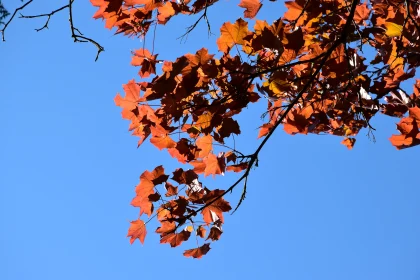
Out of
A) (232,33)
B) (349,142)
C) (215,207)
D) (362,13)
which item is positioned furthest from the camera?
(349,142)

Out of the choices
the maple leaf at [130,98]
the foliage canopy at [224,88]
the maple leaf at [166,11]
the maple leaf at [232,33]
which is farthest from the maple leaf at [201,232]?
the maple leaf at [166,11]

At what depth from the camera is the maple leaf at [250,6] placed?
206cm

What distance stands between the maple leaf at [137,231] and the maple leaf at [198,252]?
27cm

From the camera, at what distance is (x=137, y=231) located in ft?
Result: 7.29

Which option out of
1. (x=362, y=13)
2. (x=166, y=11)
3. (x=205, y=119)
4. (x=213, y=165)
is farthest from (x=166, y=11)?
(x=362, y=13)

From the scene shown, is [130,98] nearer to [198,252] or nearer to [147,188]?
[147,188]

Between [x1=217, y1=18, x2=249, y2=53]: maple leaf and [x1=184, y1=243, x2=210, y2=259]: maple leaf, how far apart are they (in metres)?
1.05

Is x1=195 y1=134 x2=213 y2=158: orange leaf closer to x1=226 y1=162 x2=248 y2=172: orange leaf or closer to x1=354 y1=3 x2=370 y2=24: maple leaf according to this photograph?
x1=226 y1=162 x2=248 y2=172: orange leaf

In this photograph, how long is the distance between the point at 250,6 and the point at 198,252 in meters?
1.28

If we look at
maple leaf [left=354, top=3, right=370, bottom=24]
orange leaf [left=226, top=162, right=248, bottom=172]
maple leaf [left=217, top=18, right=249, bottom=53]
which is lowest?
orange leaf [left=226, top=162, right=248, bottom=172]

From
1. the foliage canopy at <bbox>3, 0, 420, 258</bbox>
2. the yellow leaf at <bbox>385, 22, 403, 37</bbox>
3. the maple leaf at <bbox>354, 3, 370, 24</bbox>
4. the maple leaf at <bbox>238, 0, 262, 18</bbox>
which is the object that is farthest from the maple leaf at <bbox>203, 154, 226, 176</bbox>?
the maple leaf at <bbox>354, 3, 370, 24</bbox>

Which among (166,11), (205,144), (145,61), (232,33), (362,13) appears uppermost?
(362,13)

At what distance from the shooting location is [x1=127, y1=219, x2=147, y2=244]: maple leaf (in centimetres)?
222

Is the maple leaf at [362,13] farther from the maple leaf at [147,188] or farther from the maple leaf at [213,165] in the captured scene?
the maple leaf at [147,188]
